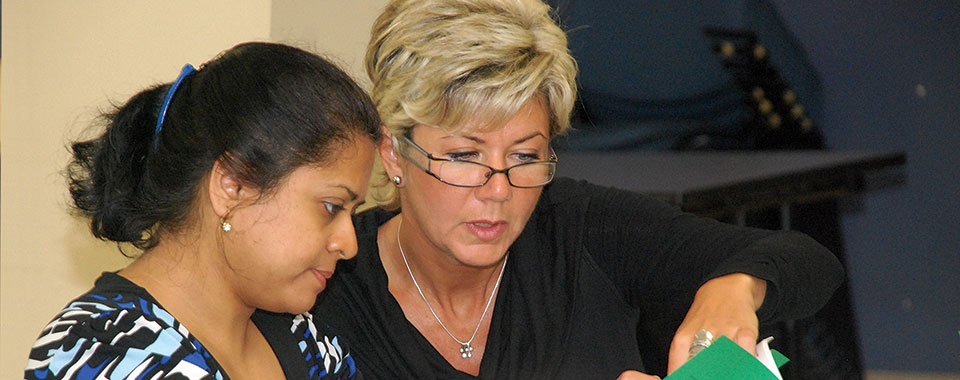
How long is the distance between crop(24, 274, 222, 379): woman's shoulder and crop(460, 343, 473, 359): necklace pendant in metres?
0.62

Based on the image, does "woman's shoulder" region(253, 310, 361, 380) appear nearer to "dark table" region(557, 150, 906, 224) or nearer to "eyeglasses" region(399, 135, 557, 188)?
"eyeglasses" region(399, 135, 557, 188)

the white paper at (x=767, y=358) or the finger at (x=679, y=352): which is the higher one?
the white paper at (x=767, y=358)

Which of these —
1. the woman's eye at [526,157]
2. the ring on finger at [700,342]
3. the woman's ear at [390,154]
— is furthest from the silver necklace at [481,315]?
the ring on finger at [700,342]

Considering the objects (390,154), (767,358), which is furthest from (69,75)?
(767,358)

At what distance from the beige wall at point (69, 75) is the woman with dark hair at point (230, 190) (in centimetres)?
62

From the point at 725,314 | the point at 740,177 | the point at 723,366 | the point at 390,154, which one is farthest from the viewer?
the point at 740,177

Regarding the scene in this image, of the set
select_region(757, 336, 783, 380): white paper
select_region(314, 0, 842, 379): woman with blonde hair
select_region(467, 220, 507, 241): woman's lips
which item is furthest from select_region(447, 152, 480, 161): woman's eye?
select_region(757, 336, 783, 380): white paper

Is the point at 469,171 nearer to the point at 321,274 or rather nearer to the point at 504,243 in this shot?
the point at 504,243

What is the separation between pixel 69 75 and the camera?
2.15 metres

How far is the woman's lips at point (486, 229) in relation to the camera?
64.4 inches

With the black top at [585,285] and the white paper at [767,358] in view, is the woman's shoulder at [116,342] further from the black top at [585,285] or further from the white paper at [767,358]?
the white paper at [767,358]

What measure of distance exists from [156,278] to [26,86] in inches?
47.7

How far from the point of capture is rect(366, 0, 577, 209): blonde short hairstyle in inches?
61.8

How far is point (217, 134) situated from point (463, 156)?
0.48 m
